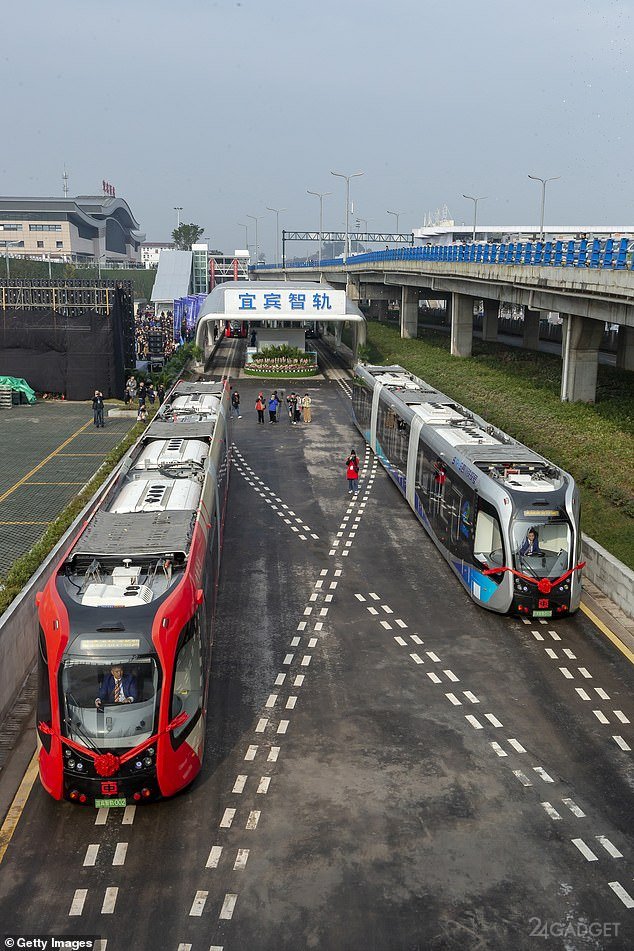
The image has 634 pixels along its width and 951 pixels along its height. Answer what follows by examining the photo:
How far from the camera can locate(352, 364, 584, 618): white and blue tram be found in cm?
1880

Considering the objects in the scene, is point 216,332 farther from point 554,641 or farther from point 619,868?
point 619,868

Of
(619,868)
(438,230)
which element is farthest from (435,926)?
(438,230)

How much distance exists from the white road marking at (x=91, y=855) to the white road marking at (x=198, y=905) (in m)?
1.64

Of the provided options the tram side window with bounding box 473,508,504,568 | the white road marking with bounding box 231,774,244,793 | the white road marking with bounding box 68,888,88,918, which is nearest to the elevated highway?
the tram side window with bounding box 473,508,504,568

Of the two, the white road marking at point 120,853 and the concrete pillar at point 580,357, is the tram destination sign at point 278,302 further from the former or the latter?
the white road marking at point 120,853

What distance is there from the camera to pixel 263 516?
2781 centimetres

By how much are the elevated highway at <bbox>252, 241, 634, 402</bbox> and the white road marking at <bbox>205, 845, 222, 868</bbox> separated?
25922 mm

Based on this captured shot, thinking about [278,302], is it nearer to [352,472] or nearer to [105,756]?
[352,472]

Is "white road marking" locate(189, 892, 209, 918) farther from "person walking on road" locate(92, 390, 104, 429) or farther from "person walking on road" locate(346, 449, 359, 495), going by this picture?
"person walking on road" locate(92, 390, 104, 429)

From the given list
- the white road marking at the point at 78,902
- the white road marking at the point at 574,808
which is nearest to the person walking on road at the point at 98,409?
the white road marking at the point at 78,902

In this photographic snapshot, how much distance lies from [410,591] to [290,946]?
11874mm

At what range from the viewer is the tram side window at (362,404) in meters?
37.5

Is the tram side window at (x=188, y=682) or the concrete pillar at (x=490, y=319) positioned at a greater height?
the concrete pillar at (x=490, y=319)

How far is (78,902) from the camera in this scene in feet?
35.1
